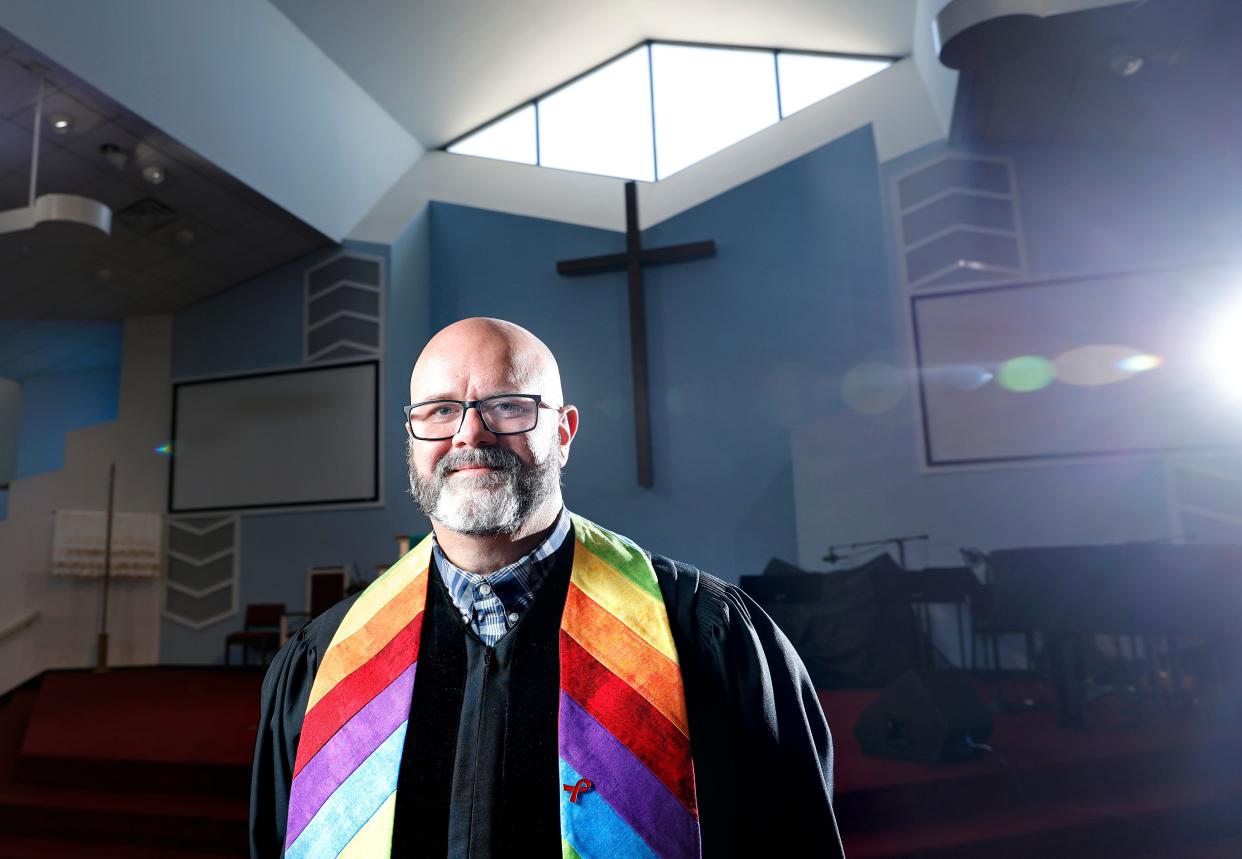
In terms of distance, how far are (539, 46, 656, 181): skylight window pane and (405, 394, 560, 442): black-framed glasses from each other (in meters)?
8.07

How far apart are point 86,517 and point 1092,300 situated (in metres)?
8.65

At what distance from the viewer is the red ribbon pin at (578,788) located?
117 cm

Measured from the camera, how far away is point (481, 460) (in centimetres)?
124

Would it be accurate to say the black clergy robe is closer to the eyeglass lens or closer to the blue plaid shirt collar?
the blue plaid shirt collar

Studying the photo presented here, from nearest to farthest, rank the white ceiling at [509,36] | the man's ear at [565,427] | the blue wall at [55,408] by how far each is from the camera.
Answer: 1. the man's ear at [565,427]
2. the white ceiling at [509,36]
3. the blue wall at [55,408]

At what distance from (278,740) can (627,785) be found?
0.55 metres

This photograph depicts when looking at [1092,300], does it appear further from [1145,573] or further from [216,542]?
[216,542]

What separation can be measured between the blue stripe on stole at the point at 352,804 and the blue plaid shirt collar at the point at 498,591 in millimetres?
172

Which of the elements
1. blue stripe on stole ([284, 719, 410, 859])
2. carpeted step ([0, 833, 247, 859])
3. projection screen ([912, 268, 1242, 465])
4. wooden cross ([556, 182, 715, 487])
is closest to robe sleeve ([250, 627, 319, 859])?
blue stripe on stole ([284, 719, 410, 859])

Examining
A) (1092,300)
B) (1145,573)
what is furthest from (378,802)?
(1092,300)

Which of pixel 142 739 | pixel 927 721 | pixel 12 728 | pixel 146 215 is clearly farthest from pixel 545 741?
pixel 146 215

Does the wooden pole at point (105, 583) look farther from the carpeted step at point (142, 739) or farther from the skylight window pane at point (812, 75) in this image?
the skylight window pane at point (812, 75)

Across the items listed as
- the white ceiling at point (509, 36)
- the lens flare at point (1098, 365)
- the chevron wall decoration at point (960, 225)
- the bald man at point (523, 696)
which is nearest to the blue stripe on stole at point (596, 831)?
the bald man at point (523, 696)

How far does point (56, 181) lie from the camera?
22.4 ft
